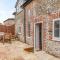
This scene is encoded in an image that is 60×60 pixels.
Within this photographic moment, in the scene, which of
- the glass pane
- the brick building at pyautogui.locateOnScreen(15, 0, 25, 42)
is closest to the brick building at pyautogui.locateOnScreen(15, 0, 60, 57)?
the glass pane

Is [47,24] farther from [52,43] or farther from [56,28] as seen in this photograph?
[52,43]

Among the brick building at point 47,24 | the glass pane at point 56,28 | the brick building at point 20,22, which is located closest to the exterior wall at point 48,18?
the brick building at point 47,24

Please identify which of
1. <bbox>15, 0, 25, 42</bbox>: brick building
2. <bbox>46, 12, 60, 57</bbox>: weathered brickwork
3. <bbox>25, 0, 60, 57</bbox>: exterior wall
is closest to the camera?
<bbox>46, 12, 60, 57</bbox>: weathered brickwork

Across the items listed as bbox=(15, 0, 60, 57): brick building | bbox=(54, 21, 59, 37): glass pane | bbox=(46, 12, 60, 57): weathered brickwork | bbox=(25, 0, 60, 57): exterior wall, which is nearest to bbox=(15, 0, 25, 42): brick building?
bbox=(15, 0, 60, 57): brick building

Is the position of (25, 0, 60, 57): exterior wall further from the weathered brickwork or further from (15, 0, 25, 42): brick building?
(15, 0, 25, 42): brick building

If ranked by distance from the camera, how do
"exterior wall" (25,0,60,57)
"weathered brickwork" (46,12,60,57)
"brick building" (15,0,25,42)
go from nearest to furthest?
"weathered brickwork" (46,12,60,57) < "exterior wall" (25,0,60,57) < "brick building" (15,0,25,42)

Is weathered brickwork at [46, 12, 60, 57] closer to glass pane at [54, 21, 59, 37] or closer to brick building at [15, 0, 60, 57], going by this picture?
brick building at [15, 0, 60, 57]

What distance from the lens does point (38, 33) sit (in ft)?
49.9

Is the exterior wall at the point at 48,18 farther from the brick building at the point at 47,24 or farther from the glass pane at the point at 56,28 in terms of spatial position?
the glass pane at the point at 56,28

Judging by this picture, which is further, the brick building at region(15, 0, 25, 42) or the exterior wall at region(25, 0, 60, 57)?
the brick building at region(15, 0, 25, 42)

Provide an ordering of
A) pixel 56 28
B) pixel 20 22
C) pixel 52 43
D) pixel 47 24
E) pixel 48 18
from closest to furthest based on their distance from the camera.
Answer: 1. pixel 56 28
2. pixel 52 43
3. pixel 48 18
4. pixel 47 24
5. pixel 20 22

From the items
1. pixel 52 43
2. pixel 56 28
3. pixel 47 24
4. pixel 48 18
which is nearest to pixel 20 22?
pixel 47 24

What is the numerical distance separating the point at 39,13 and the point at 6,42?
27.1ft

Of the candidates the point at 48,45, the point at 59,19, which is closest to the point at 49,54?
the point at 48,45
